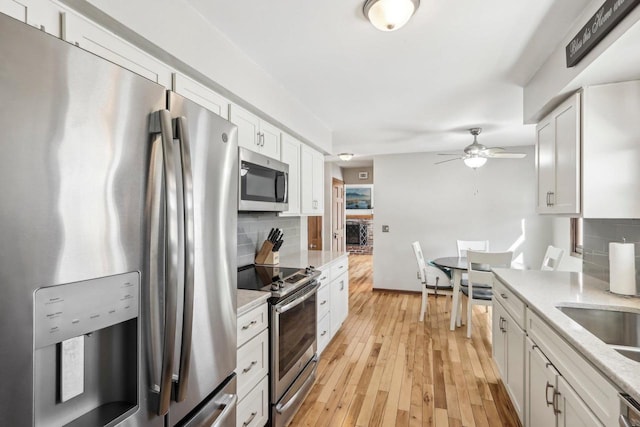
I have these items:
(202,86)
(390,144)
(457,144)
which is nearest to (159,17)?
(202,86)

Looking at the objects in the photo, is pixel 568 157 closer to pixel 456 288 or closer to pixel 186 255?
pixel 456 288

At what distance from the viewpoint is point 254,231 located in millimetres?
2971

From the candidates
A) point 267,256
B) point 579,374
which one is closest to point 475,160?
point 267,256

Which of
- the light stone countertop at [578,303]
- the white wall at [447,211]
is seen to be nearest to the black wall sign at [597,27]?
the light stone countertop at [578,303]

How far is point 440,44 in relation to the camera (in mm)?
2002

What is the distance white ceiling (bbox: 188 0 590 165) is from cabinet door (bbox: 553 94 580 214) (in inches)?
16.4

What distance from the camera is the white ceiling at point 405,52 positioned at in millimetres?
1678

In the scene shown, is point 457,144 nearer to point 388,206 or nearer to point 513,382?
point 388,206

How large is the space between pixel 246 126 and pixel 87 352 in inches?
71.4

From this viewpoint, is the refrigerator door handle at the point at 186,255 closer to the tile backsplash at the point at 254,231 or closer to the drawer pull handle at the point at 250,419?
the drawer pull handle at the point at 250,419

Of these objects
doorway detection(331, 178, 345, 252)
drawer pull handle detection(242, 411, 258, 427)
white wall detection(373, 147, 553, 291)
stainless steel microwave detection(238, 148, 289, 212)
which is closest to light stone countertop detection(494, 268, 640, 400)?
drawer pull handle detection(242, 411, 258, 427)

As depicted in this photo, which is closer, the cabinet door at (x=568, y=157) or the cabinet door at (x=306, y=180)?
the cabinet door at (x=568, y=157)

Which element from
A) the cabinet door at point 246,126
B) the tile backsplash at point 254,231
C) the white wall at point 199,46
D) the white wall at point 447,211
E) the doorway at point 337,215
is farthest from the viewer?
the doorway at point 337,215

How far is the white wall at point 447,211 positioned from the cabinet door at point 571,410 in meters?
4.09
